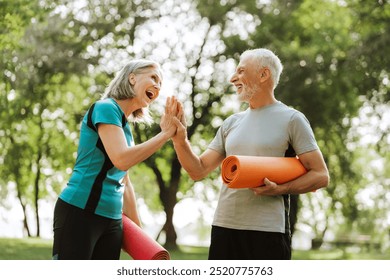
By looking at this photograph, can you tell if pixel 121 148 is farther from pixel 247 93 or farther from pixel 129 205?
pixel 247 93

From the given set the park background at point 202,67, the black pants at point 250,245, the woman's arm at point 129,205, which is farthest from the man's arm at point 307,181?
the park background at point 202,67

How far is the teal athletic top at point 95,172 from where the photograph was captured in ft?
9.45

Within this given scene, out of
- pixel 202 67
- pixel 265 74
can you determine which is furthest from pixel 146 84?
pixel 202 67

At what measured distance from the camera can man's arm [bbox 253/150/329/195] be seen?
120 inches

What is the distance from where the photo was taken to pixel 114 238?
306 centimetres

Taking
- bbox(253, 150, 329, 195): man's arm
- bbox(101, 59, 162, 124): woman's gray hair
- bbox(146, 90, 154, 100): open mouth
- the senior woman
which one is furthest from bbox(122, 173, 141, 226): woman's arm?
bbox(253, 150, 329, 195): man's arm

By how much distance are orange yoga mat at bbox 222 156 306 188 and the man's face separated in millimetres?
422

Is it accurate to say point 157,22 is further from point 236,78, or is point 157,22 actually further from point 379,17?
point 236,78

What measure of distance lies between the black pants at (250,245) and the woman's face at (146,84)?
809 mm

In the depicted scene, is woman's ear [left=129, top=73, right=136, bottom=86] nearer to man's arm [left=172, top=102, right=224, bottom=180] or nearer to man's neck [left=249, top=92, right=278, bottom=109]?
man's arm [left=172, top=102, right=224, bottom=180]

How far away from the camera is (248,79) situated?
3275 millimetres

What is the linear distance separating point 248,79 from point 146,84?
580 mm

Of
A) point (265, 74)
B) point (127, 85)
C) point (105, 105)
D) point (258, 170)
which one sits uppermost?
point (265, 74)

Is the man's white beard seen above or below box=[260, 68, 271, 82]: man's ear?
below
